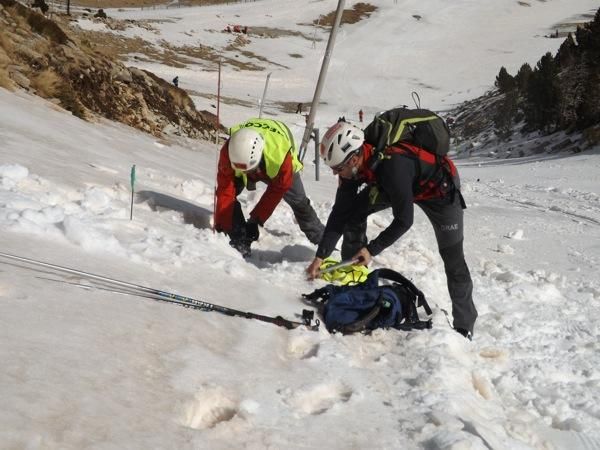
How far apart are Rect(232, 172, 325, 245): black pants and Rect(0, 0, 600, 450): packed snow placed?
174 mm

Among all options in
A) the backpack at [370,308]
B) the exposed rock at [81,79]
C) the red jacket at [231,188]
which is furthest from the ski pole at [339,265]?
the exposed rock at [81,79]

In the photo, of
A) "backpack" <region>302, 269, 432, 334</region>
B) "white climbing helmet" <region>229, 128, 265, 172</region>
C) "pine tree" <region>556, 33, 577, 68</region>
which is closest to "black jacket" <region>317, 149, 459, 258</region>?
"backpack" <region>302, 269, 432, 334</region>

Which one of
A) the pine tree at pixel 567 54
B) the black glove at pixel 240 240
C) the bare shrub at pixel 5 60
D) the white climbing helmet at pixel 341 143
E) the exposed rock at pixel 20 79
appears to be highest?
the pine tree at pixel 567 54

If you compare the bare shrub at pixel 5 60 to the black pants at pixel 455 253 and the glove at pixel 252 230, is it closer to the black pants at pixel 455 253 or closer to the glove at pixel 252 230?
the glove at pixel 252 230

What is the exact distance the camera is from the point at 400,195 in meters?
4.39

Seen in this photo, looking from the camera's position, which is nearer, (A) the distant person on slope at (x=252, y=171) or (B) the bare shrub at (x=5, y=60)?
(A) the distant person on slope at (x=252, y=171)

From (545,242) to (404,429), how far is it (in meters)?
6.82

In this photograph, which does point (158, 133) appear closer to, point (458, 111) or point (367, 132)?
point (367, 132)

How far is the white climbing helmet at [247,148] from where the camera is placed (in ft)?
17.5

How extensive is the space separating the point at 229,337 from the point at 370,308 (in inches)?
43.5

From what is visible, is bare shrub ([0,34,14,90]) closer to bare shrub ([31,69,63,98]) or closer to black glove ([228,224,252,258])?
bare shrub ([31,69,63,98])

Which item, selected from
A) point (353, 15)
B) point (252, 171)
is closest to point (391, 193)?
point (252, 171)

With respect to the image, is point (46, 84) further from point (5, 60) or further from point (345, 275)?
point (345, 275)

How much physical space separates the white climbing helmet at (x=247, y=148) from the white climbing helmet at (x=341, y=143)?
2.95 feet
